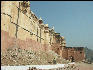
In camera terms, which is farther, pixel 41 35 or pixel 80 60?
pixel 80 60

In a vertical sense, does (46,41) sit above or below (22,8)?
below

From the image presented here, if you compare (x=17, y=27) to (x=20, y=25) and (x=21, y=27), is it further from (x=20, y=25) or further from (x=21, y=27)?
(x=21, y=27)

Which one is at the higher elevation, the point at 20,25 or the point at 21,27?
the point at 20,25

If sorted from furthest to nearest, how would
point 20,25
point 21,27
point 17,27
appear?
1. point 21,27
2. point 20,25
3. point 17,27

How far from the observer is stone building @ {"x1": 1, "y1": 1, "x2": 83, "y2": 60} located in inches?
747

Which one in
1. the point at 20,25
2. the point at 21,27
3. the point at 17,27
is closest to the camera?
the point at 17,27

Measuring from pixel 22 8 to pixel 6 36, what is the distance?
713cm

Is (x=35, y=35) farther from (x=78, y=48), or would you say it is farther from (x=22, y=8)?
(x=78, y=48)

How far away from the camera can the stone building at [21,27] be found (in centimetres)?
1897

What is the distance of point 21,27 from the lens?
2508cm

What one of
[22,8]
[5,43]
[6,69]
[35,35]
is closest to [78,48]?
[35,35]

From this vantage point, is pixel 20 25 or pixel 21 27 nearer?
pixel 20 25

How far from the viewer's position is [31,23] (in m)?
30.5

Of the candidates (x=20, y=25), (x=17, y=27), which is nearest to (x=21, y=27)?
(x=20, y=25)
